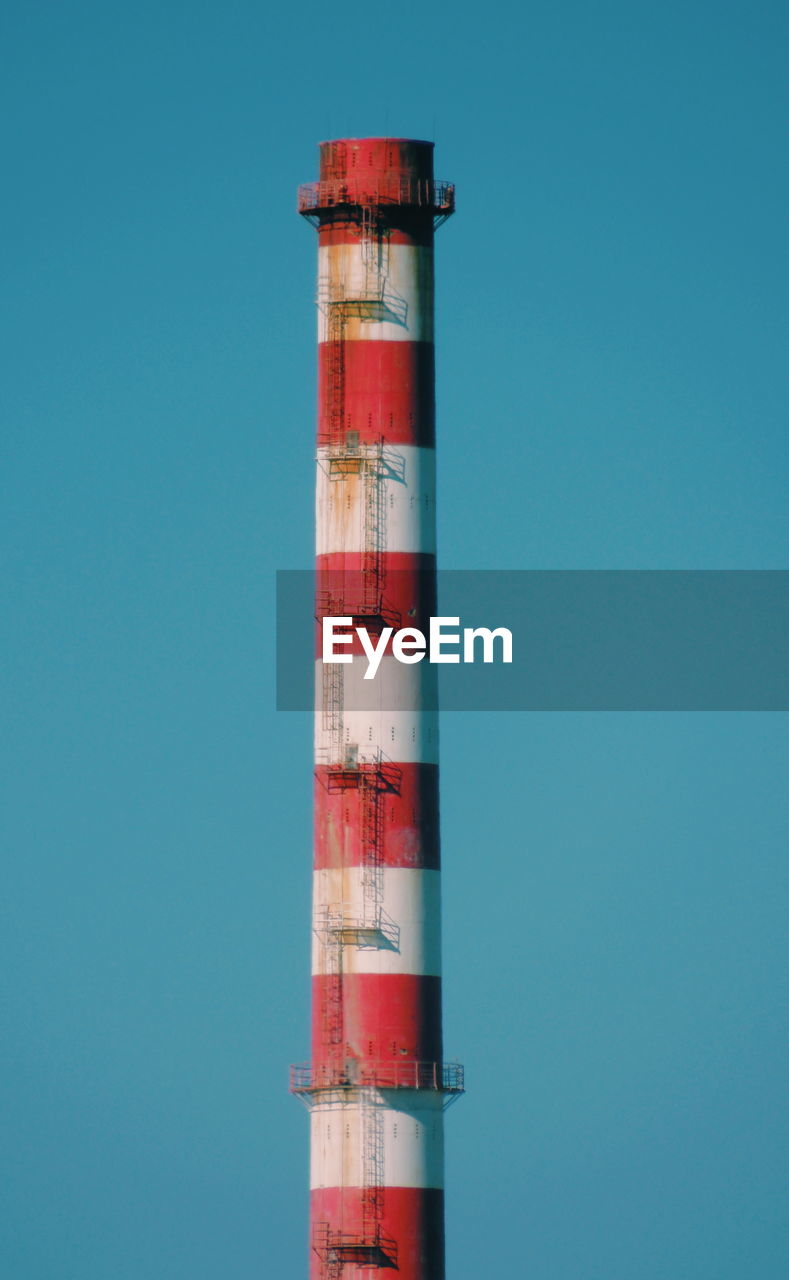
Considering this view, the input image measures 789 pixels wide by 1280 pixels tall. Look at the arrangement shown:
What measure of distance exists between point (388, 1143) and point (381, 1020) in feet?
9.84

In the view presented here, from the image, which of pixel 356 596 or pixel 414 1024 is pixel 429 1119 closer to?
pixel 414 1024

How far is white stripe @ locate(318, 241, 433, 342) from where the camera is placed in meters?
94.4

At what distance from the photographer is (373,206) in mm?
94750

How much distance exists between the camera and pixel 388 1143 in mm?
91188

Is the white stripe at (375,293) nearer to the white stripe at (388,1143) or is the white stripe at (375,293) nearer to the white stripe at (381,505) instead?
the white stripe at (381,505)

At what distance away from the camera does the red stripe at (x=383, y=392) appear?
9388 cm

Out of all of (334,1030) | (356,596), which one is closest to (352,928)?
(334,1030)

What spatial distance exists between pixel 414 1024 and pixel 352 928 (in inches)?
110

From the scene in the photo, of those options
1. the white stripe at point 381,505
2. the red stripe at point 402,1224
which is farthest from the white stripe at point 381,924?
the white stripe at point 381,505

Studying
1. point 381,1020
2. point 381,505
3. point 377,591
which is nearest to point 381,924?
point 381,1020

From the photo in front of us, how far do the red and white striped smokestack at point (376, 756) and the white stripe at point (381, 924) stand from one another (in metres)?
0.03

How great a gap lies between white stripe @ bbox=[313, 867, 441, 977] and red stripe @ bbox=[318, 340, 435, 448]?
11.1 meters

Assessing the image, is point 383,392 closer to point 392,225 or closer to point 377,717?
point 392,225

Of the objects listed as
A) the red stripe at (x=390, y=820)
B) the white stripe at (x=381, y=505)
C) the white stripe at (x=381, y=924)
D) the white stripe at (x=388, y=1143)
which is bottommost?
the white stripe at (x=388, y=1143)
